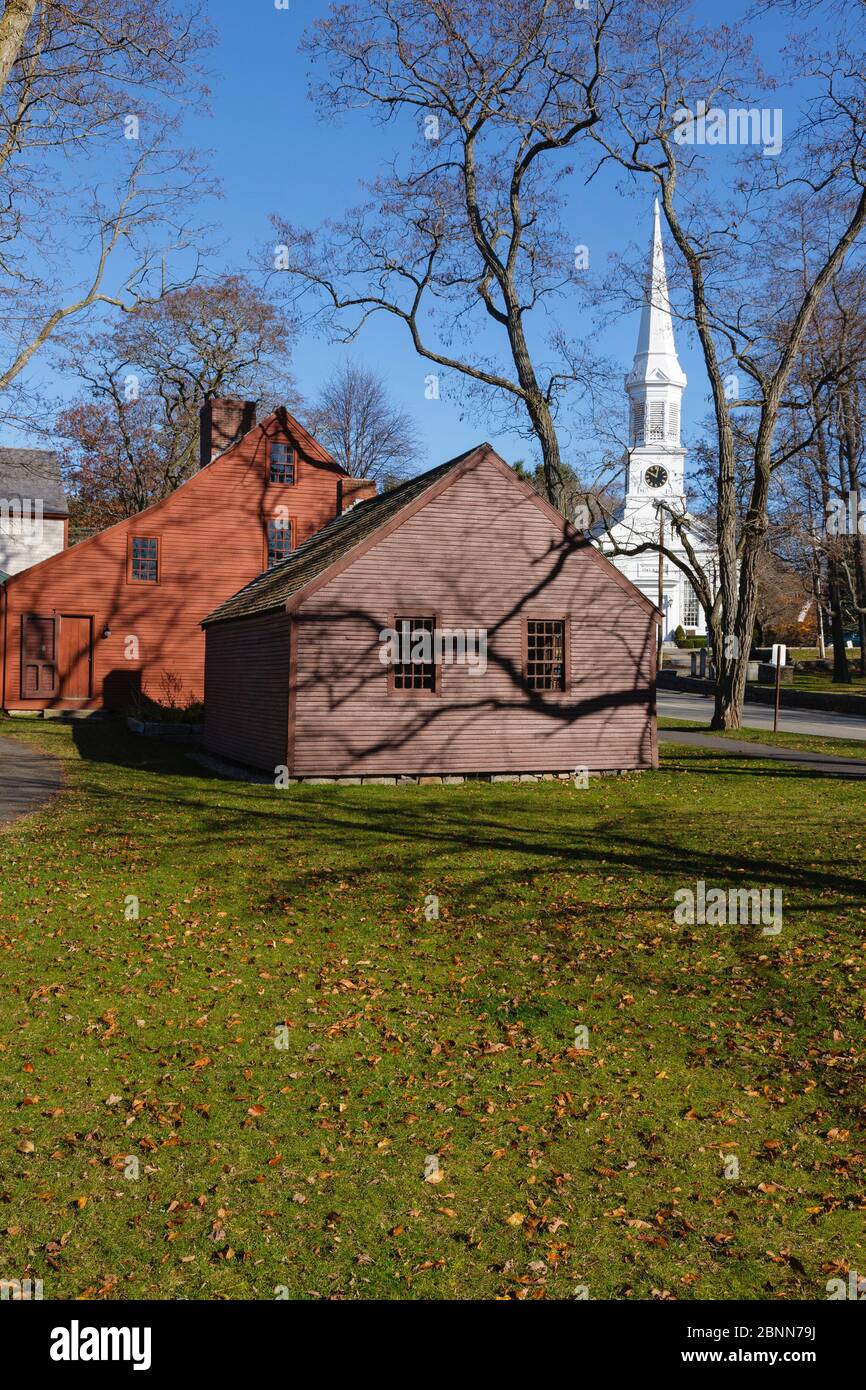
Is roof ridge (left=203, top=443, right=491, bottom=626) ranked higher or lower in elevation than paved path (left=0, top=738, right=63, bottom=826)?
higher

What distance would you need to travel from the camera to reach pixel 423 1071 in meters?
7.56

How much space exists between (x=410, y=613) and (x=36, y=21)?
Answer: 39.8 ft

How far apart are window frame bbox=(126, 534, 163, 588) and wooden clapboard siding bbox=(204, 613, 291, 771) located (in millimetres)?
7815

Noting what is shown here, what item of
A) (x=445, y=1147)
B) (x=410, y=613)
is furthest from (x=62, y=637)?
(x=445, y=1147)

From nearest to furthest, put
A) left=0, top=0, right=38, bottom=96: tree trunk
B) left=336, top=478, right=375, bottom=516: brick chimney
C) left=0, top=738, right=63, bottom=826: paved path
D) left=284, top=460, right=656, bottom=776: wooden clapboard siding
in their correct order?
left=0, top=0, right=38, bottom=96: tree trunk
left=0, top=738, right=63, bottom=826: paved path
left=284, top=460, right=656, bottom=776: wooden clapboard siding
left=336, top=478, right=375, bottom=516: brick chimney

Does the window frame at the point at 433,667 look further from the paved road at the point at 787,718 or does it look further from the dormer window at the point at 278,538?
the dormer window at the point at 278,538

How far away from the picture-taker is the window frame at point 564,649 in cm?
2219

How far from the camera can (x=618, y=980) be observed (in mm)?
9539

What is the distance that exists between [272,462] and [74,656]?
9011 mm

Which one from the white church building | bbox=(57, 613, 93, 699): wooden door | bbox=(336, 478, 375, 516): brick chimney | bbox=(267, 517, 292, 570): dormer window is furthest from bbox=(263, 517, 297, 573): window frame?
the white church building

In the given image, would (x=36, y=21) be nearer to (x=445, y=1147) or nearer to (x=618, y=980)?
(x=618, y=980)

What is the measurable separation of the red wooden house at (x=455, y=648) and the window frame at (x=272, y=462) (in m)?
13.0

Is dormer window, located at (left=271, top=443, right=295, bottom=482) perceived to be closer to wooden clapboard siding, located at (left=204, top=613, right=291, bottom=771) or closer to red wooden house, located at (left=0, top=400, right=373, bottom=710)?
red wooden house, located at (left=0, top=400, right=373, bottom=710)

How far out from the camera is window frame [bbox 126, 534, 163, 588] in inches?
1355
